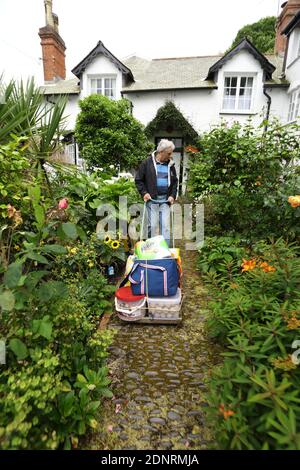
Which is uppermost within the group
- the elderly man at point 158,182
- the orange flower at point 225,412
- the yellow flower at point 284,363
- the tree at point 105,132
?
the tree at point 105,132

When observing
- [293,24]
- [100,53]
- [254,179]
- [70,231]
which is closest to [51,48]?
[100,53]

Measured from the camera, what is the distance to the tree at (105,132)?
9.12 m

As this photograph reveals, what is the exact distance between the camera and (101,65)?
11602 millimetres

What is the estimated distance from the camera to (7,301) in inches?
52.7

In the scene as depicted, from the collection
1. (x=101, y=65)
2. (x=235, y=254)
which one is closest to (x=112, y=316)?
(x=235, y=254)

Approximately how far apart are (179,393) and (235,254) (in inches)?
79.7

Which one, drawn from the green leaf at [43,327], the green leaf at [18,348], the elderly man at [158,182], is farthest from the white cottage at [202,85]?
the green leaf at [18,348]

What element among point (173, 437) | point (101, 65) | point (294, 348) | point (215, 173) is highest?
point (101, 65)

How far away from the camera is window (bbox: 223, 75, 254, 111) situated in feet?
36.3

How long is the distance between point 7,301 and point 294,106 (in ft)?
39.4

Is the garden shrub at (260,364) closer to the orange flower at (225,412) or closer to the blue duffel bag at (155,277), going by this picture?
the orange flower at (225,412)

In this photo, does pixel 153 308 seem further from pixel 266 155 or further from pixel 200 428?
pixel 266 155

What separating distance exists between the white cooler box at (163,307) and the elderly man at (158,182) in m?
1.49

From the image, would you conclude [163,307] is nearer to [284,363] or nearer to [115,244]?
[115,244]
